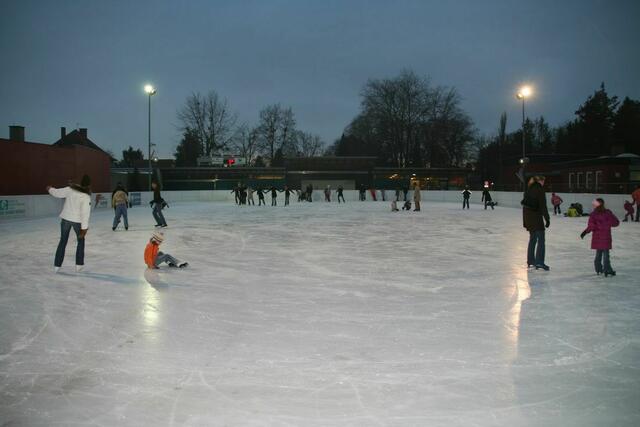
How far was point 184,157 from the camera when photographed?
64.3m

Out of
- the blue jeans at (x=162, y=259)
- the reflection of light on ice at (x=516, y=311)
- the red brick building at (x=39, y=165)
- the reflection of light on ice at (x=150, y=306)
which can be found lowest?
the reflection of light on ice at (x=150, y=306)

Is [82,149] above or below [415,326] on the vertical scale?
above

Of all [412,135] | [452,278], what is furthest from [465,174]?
[452,278]

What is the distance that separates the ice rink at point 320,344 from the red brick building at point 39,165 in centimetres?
1557

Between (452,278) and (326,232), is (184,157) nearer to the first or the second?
(326,232)

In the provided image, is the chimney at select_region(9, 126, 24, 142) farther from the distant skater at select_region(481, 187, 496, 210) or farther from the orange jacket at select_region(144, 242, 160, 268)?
the orange jacket at select_region(144, 242, 160, 268)

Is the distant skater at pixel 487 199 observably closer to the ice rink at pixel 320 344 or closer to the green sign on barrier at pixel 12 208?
the ice rink at pixel 320 344

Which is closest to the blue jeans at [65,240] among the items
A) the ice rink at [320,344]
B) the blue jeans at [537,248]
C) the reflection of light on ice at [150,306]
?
the ice rink at [320,344]

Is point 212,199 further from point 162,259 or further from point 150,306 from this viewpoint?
point 150,306

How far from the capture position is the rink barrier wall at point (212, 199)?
786 inches

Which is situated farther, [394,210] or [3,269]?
[394,210]

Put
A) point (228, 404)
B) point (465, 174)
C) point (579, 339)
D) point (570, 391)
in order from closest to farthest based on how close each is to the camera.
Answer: point (228, 404) < point (570, 391) < point (579, 339) < point (465, 174)

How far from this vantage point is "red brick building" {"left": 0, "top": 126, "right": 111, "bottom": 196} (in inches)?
851

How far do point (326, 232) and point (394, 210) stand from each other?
1200 cm
